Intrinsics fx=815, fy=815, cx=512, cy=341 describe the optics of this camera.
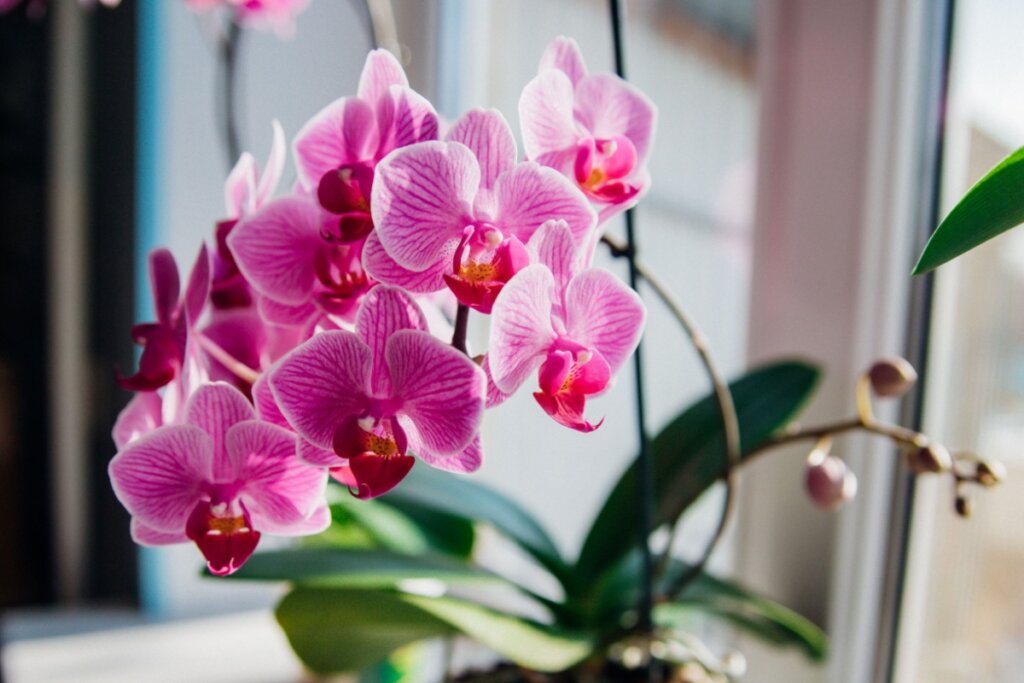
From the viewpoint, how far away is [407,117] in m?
0.30

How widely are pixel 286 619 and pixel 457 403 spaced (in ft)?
0.93

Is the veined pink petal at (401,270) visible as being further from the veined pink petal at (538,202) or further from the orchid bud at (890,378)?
the orchid bud at (890,378)

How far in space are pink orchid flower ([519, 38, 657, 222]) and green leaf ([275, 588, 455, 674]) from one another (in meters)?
0.28

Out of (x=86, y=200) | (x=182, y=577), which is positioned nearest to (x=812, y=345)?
(x=182, y=577)

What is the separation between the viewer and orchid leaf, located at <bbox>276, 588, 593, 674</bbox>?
0.46m

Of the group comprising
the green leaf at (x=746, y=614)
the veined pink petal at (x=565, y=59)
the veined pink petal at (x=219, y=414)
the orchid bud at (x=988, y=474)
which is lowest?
the green leaf at (x=746, y=614)

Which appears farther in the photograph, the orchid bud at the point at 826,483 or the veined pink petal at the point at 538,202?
the orchid bud at the point at 826,483

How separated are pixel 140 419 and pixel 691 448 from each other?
34cm

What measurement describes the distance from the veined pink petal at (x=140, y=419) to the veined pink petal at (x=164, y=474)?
0.06 metres

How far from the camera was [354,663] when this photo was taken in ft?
1.69

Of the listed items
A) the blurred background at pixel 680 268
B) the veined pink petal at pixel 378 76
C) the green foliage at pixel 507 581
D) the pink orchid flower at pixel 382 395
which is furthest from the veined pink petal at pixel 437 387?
the blurred background at pixel 680 268

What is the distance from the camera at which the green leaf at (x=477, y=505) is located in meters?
0.56

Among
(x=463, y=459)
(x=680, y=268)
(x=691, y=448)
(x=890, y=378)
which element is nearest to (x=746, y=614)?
(x=691, y=448)

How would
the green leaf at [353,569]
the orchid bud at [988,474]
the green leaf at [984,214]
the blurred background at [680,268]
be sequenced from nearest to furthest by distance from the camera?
the green leaf at [984,214]
the orchid bud at [988,474]
the green leaf at [353,569]
the blurred background at [680,268]
